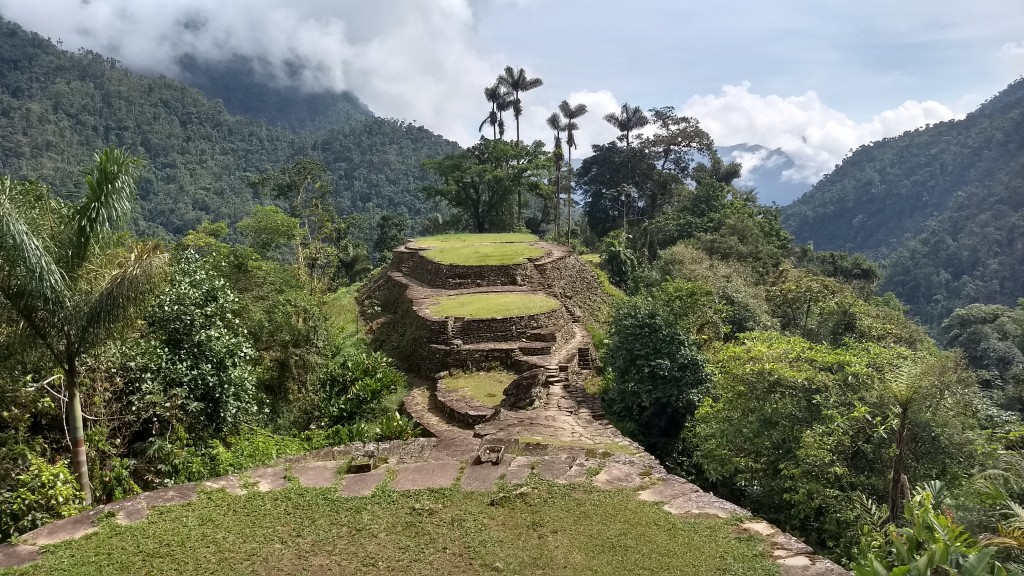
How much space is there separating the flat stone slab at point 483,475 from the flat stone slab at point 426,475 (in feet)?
0.42

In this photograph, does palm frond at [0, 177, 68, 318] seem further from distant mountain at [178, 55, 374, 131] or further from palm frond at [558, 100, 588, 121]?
distant mountain at [178, 55, 374, 131]

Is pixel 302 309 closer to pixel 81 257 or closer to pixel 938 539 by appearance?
pixel 81 257

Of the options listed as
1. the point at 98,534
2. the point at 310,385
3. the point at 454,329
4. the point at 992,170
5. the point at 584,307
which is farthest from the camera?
the point at 992,170

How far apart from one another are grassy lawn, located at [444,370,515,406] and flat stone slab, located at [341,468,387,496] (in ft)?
16.7

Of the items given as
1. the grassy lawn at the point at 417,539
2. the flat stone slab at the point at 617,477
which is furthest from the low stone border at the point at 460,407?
the grassy lawn at the point at 417,539

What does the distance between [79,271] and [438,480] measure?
3.66 metres

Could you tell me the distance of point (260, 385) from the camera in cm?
1006

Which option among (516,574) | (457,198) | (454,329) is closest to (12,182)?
(516,574)

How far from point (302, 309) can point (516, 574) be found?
776 centimetres

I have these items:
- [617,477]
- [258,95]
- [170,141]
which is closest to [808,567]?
[617,477]

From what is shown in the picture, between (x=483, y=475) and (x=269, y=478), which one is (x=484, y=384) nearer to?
(x=483, y=475)

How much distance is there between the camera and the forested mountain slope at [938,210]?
152ft

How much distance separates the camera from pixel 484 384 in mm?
12102

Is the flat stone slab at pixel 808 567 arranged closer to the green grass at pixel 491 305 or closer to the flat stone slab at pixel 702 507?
the flat stone slab at pixel 702 507
